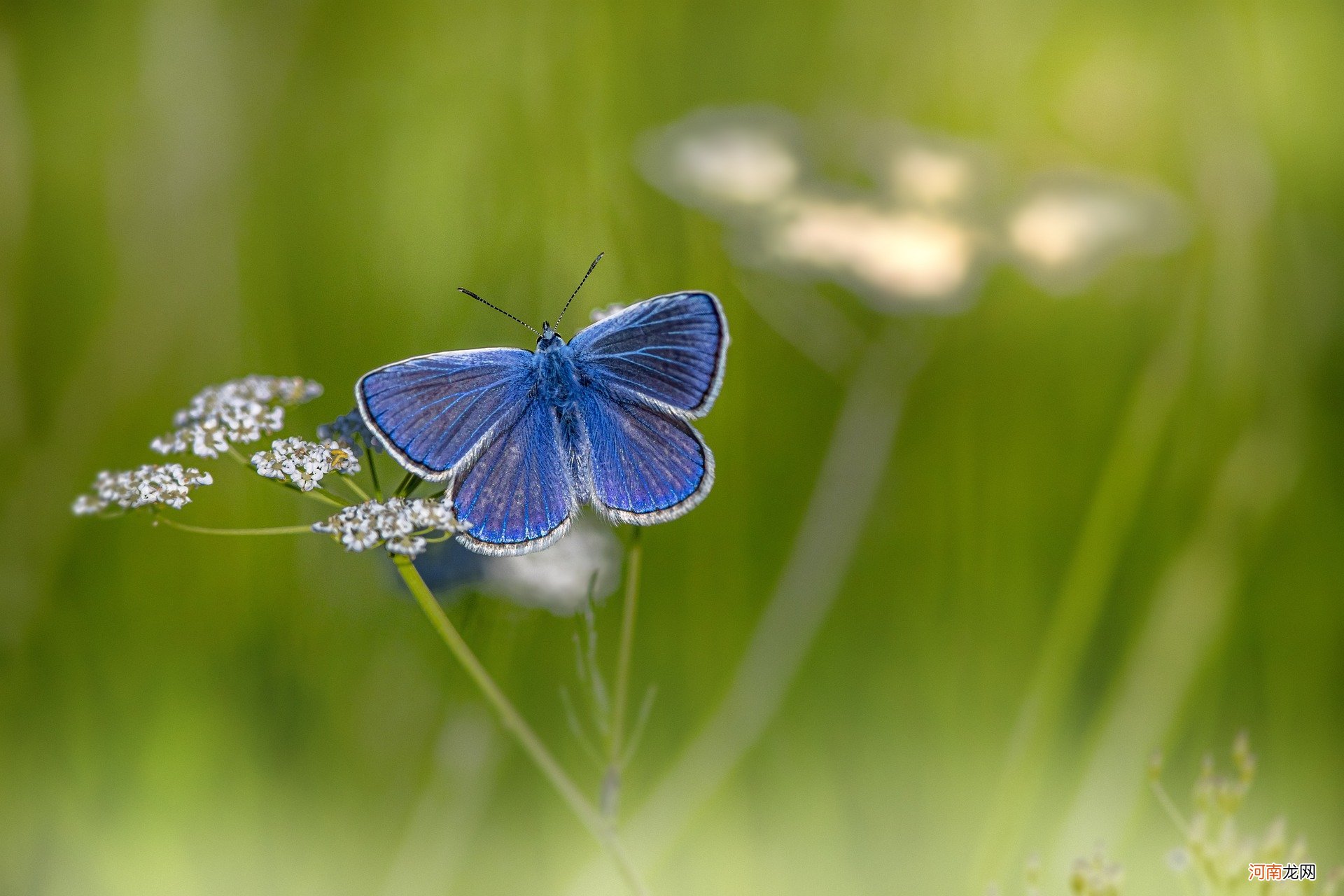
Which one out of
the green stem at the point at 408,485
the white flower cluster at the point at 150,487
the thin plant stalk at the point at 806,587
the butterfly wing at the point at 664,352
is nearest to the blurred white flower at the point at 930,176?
the thin plant stalk at the point at 806,587

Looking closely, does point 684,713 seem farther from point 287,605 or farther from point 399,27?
point 399,27

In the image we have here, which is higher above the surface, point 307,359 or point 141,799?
point 307,359

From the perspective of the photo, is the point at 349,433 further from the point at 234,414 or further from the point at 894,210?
the point at 894,210

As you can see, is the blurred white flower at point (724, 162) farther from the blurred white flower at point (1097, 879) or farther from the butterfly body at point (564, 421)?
the blurred white flower at point (1097, 879)

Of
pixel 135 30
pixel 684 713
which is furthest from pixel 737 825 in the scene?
pixel 135 30
